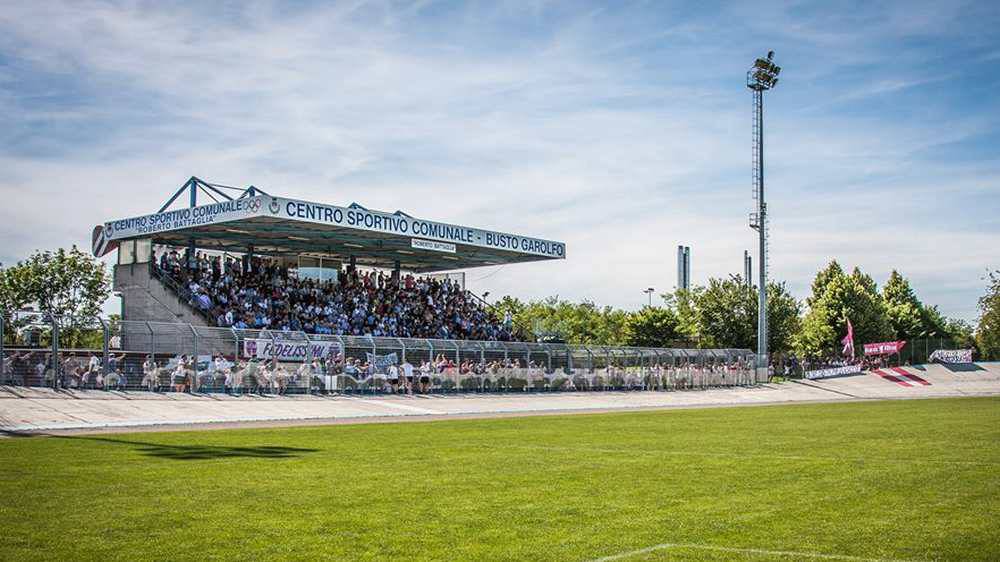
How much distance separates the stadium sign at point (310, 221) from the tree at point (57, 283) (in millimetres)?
19985

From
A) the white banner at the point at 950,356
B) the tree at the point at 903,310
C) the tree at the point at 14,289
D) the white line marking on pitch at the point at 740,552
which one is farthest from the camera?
the tree at the point at 903,310

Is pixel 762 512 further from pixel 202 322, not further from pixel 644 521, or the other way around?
pixel 202 322

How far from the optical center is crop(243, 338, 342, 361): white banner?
3375 cm

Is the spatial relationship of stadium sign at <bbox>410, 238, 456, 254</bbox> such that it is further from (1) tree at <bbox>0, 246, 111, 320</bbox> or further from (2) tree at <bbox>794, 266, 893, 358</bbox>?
(2) tree at <bbox>794, 266, 893, 358</bbox>

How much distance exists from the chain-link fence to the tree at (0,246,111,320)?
105 feet

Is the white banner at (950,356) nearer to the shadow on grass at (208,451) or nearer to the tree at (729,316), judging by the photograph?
the tree at (729,316)

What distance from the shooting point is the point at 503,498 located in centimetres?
1064

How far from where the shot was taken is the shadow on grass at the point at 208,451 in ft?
50.4

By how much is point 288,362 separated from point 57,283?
35.6 metres

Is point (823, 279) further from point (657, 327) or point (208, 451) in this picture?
point (208, 451)

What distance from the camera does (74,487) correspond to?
37.2ft

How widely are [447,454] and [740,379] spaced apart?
43.7 m

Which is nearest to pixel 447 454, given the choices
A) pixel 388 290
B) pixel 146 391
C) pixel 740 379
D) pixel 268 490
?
pixel 268 490

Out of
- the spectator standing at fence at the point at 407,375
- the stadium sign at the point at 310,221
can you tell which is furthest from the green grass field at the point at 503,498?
the stadium sign at the point at 310,221
